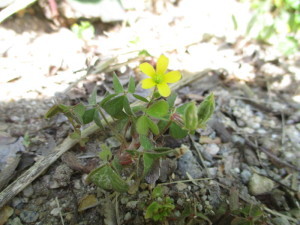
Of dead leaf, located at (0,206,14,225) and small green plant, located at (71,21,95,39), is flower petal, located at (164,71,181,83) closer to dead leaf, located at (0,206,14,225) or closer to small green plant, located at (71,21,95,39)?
dead leaf, located at (0,206,14,225)

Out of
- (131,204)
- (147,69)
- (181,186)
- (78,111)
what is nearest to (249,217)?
(181,186)

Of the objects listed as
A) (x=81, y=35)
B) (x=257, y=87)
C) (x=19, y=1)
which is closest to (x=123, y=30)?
(x=81, y=35)

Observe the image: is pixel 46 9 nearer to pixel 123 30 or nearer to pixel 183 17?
pixel 123 30

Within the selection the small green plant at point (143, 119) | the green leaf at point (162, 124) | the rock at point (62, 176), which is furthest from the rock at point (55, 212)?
the green leaf at point (162, 124)

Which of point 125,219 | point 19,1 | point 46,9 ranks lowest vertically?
point 125,219

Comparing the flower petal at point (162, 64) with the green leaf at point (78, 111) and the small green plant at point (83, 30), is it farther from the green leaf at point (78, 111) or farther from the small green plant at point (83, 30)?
the small green plant at point (83, 30)
